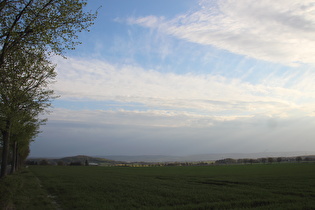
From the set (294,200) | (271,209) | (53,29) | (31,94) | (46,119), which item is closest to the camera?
(53,29)

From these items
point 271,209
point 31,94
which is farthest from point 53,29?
point 271,209

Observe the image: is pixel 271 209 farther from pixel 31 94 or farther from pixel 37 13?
pixel 31 94

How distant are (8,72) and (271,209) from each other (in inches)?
666

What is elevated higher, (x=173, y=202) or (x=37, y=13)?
(x=37, y=13)

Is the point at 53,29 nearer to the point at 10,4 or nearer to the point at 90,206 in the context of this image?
the point at 10,4

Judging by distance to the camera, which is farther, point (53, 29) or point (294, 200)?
point (294, 200)

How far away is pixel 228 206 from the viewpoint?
15617 mm

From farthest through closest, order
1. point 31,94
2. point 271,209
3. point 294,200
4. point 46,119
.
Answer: point 46,119, point 31,94, point 294,200, point 271,209

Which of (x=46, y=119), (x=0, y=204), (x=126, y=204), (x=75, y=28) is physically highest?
(x=75, y=28)

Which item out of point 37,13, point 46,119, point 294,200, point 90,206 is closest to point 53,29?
point 37,13

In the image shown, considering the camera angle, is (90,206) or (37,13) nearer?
(37,13)

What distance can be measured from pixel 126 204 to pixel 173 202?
3.24 meters

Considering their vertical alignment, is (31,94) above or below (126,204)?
above

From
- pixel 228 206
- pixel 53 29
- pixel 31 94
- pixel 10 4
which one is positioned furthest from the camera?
pixel 31 94
